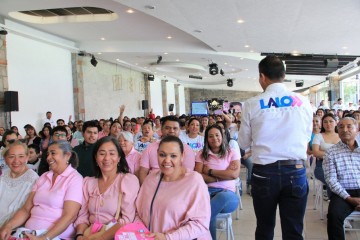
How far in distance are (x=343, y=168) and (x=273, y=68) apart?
1395 mm

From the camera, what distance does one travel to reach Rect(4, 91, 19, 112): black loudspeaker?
8469 millimetres

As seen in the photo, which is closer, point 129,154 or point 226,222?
point 226,222

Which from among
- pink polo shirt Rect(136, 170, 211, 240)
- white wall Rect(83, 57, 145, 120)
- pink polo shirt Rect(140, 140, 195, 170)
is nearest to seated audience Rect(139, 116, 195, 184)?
pink polo shirt Rect(140, 140, 195, 170)

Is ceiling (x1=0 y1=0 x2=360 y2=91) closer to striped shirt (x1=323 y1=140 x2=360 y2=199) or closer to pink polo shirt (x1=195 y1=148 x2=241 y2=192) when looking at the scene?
pink polo shirt (x1=195 y1=148 x2=241 y2=192)

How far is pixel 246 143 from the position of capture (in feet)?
7.47

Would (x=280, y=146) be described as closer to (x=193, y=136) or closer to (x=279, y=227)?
(x=279, y=227)

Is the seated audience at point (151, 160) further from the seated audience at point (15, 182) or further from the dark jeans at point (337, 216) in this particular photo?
the dark jeans at point (337, 216)

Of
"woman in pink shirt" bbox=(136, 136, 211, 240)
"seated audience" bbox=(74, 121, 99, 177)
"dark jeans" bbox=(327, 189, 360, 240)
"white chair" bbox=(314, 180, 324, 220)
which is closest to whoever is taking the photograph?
"woman in pink shirt" bbox=(136, 136, 211, 240)

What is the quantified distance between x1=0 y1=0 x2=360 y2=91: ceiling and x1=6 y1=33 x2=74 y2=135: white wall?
0.63 m

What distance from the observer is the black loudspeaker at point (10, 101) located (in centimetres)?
847

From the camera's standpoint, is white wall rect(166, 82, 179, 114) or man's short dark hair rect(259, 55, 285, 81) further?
white wall rect(166, 82, 179, 114)

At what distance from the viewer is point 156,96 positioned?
2089cm

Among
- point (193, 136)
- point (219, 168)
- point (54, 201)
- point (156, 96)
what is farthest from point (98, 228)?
point (156, 96)

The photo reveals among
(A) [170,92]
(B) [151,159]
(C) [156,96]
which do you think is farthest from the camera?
(A) [170,92]
